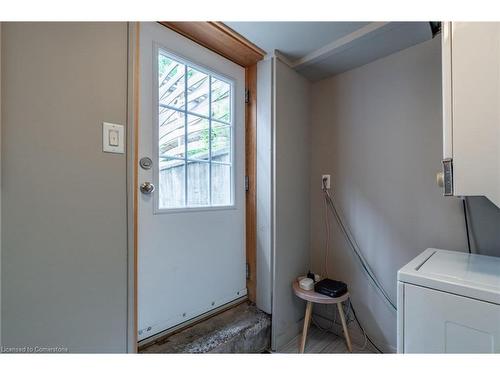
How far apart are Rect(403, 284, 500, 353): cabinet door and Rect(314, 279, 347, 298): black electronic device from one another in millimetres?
628

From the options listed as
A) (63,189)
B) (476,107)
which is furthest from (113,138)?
(476,107)

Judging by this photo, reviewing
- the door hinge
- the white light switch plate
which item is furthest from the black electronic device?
the white light switch plate

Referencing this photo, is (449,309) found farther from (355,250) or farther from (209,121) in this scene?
(209,121)

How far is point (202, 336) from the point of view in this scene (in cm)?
126

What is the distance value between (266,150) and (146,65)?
817 mm

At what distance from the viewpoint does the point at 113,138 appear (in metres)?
0.86

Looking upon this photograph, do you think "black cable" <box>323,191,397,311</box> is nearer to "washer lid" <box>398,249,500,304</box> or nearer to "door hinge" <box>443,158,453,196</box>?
"washer lid" <box>398,249,500,304</box>

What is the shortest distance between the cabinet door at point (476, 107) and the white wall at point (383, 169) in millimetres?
630

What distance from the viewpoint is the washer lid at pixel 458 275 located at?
27.7 inches

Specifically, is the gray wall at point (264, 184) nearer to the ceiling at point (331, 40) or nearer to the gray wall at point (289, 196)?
the gray wall at point (289, 196)

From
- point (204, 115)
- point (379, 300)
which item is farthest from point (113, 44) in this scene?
point (379, 300)

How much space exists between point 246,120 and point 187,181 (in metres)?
0.63

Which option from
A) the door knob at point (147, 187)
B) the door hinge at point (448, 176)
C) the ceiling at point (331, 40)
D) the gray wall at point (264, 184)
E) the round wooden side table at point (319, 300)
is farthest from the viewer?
the gray wall at point (264, 184)

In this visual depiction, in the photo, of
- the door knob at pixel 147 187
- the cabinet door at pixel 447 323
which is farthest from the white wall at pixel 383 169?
the door knob at pixel 147 187
